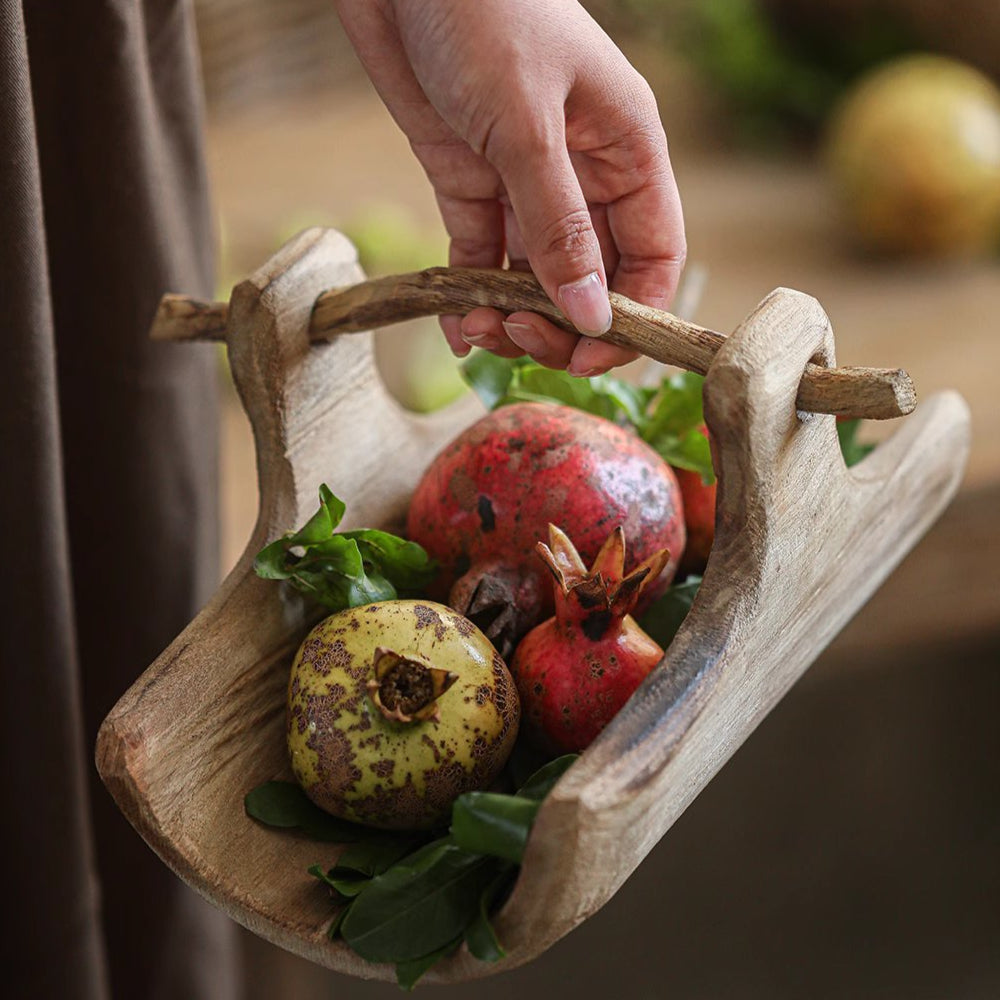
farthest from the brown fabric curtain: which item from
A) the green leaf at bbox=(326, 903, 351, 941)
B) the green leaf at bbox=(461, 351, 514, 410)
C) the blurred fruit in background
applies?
the blurred fruit in background

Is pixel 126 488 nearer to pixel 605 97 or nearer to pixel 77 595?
pixel 77 595

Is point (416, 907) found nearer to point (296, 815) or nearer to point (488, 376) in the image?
point (296, 815)

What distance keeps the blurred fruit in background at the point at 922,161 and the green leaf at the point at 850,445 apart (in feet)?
2.51

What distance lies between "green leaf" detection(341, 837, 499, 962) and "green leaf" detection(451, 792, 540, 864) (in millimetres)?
24

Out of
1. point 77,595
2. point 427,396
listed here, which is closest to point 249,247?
point 427,396

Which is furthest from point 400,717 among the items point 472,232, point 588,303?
point 472,232

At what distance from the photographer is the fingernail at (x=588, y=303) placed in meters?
0.47

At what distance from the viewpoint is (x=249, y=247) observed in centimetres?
139

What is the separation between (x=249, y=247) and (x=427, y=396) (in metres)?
0.39

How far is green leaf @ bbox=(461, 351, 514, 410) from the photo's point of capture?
0.63 m

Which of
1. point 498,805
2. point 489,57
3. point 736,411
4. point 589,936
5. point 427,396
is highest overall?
point 489,57

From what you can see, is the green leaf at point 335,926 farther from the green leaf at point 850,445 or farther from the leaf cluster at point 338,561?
the green leaf at point 850,445

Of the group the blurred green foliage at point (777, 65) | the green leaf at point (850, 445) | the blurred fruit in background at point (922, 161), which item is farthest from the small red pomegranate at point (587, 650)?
the blurred green foliage at point (777, 65)

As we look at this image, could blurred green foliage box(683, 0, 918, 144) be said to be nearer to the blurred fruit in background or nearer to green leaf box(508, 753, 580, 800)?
the blurred fruit in background
